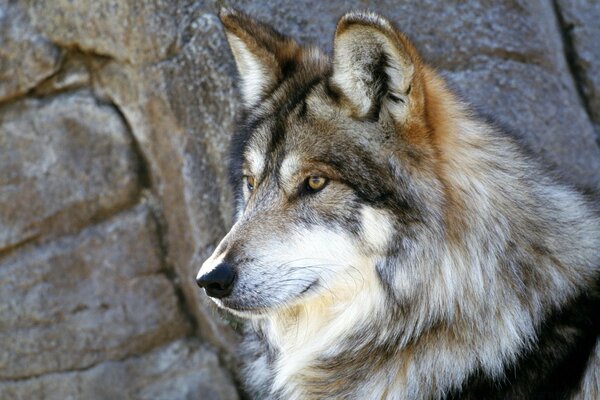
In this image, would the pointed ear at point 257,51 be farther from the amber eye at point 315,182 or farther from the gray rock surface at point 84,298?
the gray rock surface at point 84,298

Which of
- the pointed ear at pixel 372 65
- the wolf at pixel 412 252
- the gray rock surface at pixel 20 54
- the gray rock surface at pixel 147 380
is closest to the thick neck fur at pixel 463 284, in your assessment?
the wolf at pixel 412 252

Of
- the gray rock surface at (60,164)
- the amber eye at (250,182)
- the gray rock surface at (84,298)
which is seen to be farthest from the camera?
the gray rock surface at (84,298)

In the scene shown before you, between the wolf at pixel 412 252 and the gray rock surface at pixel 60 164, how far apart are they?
2000 millimetres

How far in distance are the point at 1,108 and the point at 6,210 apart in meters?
0.63

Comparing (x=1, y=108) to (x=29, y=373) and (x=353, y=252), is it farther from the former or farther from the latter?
(x=353, y=252)

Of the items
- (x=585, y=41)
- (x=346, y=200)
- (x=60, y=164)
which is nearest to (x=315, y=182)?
(x=346, y=200)

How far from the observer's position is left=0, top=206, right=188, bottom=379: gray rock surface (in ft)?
15.7

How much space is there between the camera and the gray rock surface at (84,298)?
15.7 ft

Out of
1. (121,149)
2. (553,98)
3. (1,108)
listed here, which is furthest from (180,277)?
(553,98)

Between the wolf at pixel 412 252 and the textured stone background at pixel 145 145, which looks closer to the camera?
the wolf at pixel 412 252

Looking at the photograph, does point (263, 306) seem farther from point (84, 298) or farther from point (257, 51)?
point (84, 298)

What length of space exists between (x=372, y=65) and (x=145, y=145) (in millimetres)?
2329

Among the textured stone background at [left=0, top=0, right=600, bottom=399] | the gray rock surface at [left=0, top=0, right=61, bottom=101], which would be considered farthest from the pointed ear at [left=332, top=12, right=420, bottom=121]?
the gray rock surface at [left=0, top=0, right=61, bottom=101]

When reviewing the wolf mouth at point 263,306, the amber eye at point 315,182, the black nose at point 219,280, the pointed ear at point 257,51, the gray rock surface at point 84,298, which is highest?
the pointed ear at point 257,51
